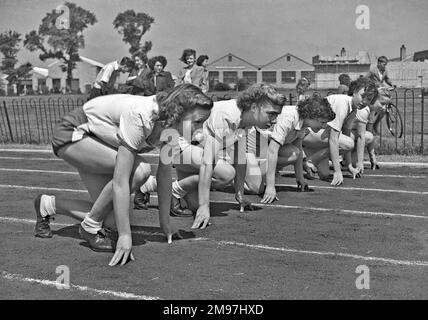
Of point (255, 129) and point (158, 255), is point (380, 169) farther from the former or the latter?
point (158, 255)

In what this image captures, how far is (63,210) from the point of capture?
5.84m

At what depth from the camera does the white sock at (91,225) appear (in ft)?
18.0

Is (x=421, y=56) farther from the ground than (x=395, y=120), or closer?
farther from the ground

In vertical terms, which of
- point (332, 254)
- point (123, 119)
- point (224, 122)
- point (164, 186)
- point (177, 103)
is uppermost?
point (177, 103)

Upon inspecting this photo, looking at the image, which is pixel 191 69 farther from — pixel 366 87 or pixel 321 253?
pixel 321 253

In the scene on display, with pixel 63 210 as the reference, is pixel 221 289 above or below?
below

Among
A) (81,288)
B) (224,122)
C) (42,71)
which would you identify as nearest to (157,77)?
(224,122)

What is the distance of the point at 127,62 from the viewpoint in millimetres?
12875

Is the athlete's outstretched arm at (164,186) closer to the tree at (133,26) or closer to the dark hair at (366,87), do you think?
the dark hair at (366,87)

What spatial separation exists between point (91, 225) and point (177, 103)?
4.60ft

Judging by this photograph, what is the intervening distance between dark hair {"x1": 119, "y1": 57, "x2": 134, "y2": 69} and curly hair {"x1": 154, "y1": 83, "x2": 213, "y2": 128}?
7.52m

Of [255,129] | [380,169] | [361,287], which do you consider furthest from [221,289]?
[380,169]
